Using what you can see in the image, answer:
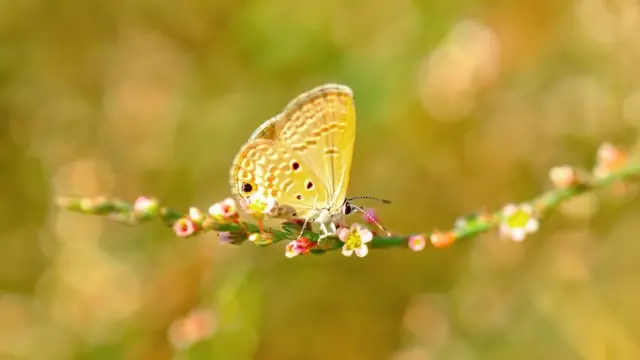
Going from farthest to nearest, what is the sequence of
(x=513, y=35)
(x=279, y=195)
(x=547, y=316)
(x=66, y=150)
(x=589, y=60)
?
(x=66, y=150) → (x=513, y=35) → (x=589, y=60) → (x=547, y=316) → (x=279, y=195)

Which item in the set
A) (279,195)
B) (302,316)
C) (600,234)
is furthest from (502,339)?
(279,195)

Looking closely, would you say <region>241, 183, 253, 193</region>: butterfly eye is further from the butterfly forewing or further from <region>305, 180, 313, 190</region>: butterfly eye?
<region>305, 180, 313, 190</region>: butterfly eye

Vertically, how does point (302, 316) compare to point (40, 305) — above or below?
below

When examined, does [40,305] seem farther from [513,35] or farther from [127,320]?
[513,35]

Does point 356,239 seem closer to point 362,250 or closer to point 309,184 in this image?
point 362,250

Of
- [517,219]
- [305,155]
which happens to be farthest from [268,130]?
[517,219]

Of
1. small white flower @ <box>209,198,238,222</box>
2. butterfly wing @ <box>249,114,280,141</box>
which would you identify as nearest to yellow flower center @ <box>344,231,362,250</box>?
small white flower @ <box>209,198,238,222</box>

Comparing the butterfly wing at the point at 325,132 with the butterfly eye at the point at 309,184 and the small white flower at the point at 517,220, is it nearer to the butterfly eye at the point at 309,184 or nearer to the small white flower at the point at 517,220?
the butterfly eye at the point at 309,184
